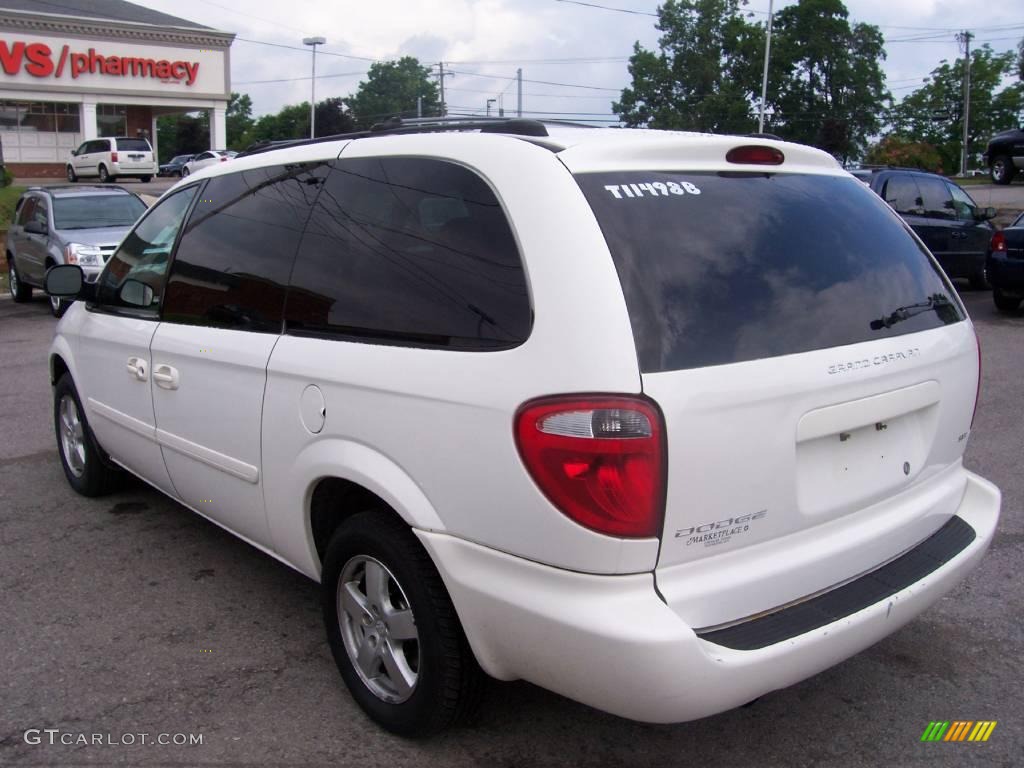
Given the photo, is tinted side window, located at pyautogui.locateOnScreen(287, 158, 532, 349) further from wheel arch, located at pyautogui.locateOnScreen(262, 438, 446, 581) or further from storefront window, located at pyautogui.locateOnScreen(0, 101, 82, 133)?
storefront window, located at pyautogui.locateOnScreen(0, 101, 82, 133)

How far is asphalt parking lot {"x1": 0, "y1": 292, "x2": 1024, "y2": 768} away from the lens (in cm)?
297

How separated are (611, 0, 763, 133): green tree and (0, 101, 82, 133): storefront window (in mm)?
40391

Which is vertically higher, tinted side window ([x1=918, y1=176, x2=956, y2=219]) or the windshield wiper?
tinted side window ([x1=918, y1=176, x2=956, y2=219])

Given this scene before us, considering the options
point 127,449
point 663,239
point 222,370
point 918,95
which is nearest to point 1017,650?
point 663,239

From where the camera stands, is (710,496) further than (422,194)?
No

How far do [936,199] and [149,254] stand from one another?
1209cm

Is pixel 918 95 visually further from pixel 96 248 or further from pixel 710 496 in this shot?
pixel 710 496

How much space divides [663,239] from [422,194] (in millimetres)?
803

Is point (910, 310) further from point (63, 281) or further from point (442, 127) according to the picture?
point (63, 281)

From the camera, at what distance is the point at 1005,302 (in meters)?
12.3

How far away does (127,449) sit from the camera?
4.55m

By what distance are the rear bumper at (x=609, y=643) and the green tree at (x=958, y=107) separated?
7874 centimetres

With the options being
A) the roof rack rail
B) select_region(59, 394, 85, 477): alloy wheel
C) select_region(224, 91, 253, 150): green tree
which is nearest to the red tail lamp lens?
the roof rack rail

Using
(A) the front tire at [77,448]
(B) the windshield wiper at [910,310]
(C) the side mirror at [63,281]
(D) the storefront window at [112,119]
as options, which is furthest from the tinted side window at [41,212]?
(D) the storefront window at [112,119]
